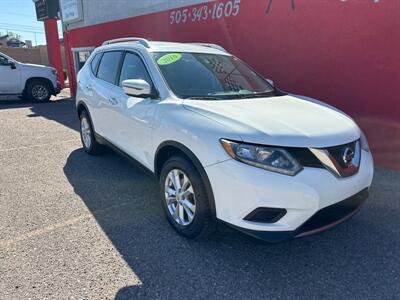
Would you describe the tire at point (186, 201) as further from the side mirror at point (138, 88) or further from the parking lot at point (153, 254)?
the side mirror at point (138, 88)

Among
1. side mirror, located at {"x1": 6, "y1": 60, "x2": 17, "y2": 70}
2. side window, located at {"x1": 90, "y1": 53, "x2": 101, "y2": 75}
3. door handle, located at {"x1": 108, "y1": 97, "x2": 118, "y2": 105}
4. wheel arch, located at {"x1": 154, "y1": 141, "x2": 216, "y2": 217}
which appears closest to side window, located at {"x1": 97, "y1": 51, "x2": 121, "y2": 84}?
side window, located at {"x1": 90, "y1": 53, "x2": 101, "y2": 75}

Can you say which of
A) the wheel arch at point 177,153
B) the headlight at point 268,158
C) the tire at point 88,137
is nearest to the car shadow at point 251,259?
the wheel arch at point 177,153

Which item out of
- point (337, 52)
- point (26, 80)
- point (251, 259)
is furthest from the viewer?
point (26, 80)

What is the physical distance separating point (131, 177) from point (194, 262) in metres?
2.05

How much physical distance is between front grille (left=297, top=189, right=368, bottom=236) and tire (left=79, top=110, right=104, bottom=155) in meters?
3.63

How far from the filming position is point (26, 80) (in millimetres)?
11867

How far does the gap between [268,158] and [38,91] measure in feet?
40.2

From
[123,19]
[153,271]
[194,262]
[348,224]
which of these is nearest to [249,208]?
[194,262]

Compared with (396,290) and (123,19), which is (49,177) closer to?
(396,290)

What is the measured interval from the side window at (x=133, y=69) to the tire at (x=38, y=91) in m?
9.77

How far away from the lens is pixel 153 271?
2500 millimetres

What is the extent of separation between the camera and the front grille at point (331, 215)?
2285 millimetres

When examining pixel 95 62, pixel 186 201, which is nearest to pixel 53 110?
pixel 95 62

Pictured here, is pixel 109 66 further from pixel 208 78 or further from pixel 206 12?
pixel 206 12
